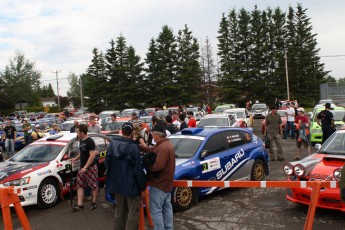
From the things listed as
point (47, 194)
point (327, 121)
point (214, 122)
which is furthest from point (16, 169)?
point (214, 122)

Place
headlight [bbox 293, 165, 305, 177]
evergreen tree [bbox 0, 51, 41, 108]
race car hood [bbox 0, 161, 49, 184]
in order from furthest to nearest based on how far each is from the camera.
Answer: evergreen tree [bbox 0, 51, 41, 108]
race car hood [bbox 0, 161, 49, 184]
headlight [bbox 293, 165, 305, 177]

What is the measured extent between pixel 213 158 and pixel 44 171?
11.7ft

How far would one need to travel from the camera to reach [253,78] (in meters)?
52.5

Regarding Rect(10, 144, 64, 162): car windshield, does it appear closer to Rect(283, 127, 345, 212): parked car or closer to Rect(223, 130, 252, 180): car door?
Rect(223, 130, 252, 180): car door

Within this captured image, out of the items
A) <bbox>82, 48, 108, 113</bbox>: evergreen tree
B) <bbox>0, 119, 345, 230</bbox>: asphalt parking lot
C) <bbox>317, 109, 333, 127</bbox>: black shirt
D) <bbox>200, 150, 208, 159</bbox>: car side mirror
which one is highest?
<bbox>82, 48, 108, 113</bbox>: evergreen tree

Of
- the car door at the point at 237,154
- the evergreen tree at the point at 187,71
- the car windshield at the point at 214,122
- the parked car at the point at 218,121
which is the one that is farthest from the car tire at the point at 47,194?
the evergreen tree at the point at 187,71

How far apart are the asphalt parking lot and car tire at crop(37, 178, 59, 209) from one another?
14 centimetres

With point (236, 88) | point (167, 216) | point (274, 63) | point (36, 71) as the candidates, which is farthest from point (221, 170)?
point (36, 71)

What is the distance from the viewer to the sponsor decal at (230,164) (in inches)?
299

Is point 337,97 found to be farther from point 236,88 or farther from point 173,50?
point 173,50

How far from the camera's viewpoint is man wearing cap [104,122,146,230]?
482 cm

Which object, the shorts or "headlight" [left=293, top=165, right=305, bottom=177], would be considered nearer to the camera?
"headlight" [left=293, top=165, right=305, bottom=177]

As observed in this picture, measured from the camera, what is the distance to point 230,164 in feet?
25.7

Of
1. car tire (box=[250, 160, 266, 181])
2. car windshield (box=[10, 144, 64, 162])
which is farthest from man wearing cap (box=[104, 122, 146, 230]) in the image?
car tire (box=[250, 160, 266, 181])
